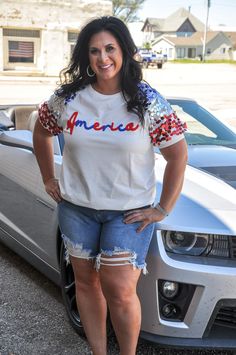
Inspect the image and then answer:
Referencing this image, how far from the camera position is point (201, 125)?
461 centimetres

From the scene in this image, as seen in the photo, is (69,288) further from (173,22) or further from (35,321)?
(173,22)

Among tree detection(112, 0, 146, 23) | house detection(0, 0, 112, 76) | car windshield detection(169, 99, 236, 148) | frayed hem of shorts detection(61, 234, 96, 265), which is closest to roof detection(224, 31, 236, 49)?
tree detection(112, 0, 146, 23)

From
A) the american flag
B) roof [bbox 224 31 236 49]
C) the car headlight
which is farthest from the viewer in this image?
roof [bbox 224 31 236 49]

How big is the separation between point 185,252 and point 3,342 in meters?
1.23

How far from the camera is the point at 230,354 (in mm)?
3061

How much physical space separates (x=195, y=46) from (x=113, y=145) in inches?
4714

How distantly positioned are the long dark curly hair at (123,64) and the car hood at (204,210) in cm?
63

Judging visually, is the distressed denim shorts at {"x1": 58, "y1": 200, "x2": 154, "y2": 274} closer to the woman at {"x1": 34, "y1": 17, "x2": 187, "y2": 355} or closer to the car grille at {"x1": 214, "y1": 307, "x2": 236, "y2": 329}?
the woman at {"x1": 34, "y1": 17, "x2": 187, "y2": 355}

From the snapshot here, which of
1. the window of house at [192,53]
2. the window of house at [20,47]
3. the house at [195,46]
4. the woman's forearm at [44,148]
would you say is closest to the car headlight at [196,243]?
the woman's forearm at [44,148]

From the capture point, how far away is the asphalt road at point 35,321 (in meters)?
3.09

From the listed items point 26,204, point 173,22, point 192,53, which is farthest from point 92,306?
point 173,22

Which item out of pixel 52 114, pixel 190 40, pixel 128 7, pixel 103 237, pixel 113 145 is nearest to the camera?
pixel 113 145

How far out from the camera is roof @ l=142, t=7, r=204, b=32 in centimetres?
13038

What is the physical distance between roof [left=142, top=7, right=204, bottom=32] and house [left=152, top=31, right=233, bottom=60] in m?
12.6
